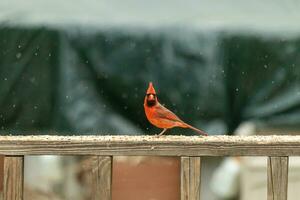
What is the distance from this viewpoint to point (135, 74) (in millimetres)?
3332

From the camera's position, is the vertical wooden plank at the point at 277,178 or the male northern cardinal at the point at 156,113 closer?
the vertical wooden plank at the point at 277,178

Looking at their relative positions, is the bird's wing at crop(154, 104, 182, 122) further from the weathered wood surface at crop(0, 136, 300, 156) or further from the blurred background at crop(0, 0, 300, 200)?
the blurred background at crop(0, 0, 300, 200)

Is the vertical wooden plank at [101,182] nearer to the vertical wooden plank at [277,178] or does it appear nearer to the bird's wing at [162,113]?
the bird's wing at [162,113]

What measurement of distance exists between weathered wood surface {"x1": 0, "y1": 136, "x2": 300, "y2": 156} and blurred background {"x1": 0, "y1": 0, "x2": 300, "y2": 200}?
816 millimetres

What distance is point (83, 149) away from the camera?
7.96 feet

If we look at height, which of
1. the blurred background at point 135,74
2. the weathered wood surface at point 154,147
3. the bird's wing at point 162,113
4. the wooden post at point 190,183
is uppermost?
the blurred background at point 135,74

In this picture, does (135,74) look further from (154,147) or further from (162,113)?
(154,147)

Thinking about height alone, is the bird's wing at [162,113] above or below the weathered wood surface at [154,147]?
above

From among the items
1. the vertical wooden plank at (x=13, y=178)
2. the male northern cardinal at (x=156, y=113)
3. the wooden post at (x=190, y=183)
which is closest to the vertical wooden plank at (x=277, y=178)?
the wooden post at (x=190, y=183)

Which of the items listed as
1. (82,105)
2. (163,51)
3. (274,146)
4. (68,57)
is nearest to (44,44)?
(68,57)

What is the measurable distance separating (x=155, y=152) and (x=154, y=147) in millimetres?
17

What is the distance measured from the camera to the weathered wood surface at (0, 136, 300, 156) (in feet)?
7.84

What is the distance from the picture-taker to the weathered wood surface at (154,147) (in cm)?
239

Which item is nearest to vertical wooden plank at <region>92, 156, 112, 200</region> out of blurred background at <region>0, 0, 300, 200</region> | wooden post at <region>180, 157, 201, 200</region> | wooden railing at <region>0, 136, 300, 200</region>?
wooden railing at <region>0, 136, 300, 200</region>
